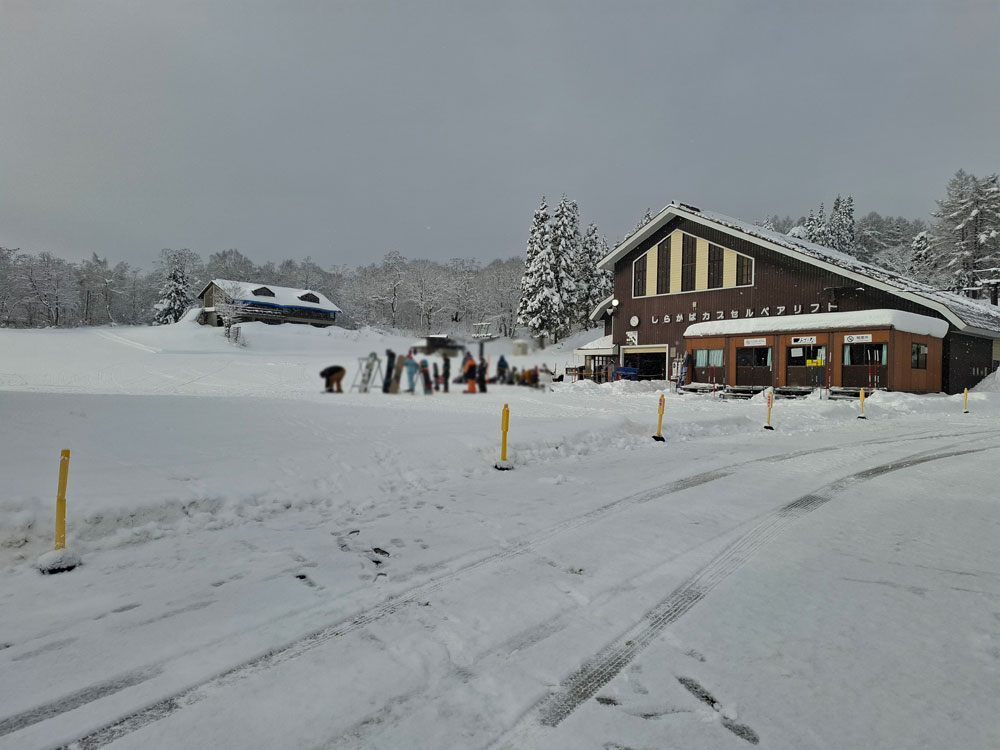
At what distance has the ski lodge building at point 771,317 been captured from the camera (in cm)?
2641

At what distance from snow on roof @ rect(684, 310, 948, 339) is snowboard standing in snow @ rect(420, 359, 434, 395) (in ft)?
94.3

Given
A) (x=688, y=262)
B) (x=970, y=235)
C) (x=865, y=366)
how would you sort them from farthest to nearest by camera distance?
1. (x=970, y=235)
2. (x=688, y=262)
3. (x=865, y=366)

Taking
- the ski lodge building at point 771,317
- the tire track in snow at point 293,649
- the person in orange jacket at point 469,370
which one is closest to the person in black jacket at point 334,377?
the person in orange jacket at point 469,370

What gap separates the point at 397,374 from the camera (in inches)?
183

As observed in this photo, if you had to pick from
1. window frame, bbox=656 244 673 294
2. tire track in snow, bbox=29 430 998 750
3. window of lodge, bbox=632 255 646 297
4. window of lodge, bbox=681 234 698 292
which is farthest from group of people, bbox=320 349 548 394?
window of lodge, bbox=632 255 646 297

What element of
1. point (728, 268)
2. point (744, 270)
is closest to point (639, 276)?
point (728, 268)

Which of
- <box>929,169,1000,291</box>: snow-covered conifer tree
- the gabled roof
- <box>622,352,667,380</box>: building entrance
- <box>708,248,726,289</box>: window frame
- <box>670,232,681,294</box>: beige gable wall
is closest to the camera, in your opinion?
the gabled roof

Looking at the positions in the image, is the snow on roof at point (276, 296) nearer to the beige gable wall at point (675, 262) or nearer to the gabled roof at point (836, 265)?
the gabled roof at point (836, 265)

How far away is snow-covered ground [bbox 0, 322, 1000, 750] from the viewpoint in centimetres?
309

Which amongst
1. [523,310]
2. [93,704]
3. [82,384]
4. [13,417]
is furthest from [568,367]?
[13,417]

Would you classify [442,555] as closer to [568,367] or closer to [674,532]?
[568,367]

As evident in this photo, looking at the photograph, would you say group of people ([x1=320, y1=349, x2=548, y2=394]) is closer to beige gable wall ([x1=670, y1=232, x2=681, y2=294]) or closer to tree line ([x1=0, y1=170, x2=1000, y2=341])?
tree line ([x1=0, y1=170, x2=1000, y2=341])

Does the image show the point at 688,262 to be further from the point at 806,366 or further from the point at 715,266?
the point at 806,366

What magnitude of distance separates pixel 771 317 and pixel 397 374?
31.4 metres
